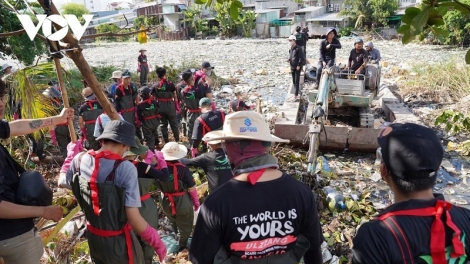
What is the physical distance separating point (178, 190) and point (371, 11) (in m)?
31.5

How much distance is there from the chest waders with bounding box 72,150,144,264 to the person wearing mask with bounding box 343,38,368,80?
6.54m

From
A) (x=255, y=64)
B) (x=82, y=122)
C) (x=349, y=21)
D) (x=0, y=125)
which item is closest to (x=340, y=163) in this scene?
(x=82, y=122)

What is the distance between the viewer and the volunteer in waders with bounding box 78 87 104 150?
18.6ft

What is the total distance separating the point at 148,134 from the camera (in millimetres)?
6586

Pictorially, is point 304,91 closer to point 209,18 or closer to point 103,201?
point 103,201

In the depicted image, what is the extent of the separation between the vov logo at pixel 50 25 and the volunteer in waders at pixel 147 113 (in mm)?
4977

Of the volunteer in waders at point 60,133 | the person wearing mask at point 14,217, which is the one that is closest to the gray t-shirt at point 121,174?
the person wearing mask at point 14,217

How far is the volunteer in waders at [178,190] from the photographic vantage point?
3.61 meters

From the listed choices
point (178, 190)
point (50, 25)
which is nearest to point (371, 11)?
point (178, 190)

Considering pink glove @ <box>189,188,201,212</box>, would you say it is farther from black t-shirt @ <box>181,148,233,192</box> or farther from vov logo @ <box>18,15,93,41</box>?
vov logo @ <box>18,15,93,41</box>

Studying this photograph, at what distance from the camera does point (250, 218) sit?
5.38ft

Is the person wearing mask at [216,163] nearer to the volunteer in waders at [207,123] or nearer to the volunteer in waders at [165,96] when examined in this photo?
the volunteer in waders at [207,123]

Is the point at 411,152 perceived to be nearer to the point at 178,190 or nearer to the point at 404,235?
the point at 404,235

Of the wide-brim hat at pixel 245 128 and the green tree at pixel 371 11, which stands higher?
the green tree at pixel 371 11
